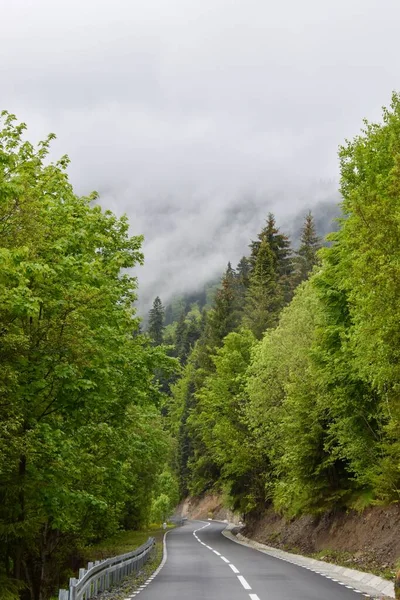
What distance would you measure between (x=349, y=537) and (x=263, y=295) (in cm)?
5085

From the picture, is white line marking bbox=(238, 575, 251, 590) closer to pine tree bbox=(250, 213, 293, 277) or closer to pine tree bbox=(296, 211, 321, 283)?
pine tree bbox=(250, 213, 293, 277)

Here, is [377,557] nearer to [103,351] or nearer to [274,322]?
[103,351]

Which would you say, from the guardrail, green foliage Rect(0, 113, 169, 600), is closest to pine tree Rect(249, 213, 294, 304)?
the guardrail

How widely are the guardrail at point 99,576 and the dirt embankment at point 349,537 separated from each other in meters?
7.65

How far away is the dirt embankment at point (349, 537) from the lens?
22703 mm

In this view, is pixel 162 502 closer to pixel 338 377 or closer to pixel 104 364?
pixel 338 377

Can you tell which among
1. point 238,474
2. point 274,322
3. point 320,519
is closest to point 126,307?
point 320,519

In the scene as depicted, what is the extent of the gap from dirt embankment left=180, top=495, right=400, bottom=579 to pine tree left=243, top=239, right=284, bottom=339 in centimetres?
3201

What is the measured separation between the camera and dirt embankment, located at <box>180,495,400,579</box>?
22.7m

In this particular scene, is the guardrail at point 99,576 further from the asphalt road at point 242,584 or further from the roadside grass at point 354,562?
the roadside grass at point 354,562

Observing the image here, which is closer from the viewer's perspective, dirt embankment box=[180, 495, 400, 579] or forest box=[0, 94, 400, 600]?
forest box=[0, 94, 400, 600]

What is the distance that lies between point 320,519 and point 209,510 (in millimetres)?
74208

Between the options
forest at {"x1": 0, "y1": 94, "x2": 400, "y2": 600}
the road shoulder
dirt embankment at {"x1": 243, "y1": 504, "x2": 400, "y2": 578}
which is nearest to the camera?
forest at {"x1": 0, "y1": 94, "x2": 400, "y2": 600}

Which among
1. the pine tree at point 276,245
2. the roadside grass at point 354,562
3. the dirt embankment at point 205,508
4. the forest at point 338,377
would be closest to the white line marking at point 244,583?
the roadside grass at point 354,562
